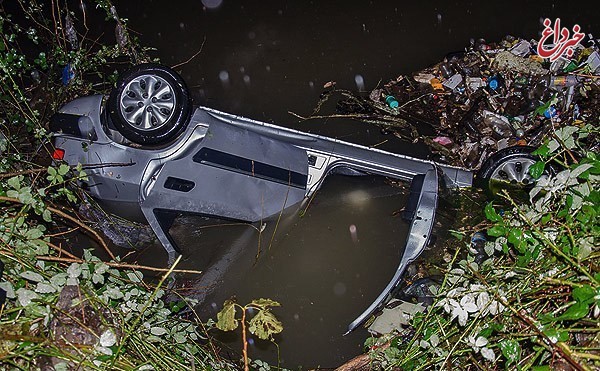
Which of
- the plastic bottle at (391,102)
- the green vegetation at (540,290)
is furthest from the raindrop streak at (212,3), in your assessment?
the green vegetation at (540,290)

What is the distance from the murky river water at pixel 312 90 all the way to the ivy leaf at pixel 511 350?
2843 mm

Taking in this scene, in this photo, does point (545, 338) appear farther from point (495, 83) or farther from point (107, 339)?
point (495, 83)

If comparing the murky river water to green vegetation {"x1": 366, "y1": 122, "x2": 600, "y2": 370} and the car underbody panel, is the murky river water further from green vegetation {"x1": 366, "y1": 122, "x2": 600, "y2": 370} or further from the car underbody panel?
green vegetation {"x1": 366, "y1": 122, "x2": 600, "y2": 370}

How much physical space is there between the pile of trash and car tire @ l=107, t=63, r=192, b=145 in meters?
2.07

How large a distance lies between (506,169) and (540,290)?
311cm

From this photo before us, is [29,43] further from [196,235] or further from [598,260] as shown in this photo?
[598,260]

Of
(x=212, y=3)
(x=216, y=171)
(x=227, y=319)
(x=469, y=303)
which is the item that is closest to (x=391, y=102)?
(x=216, y=171)

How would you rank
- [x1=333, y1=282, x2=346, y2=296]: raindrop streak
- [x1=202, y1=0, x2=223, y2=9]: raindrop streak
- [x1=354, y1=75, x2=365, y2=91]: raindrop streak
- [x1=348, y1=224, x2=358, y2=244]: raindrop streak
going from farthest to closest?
[x1=202, y1=0, x2=223, y2=9]: raindrop streak
[x1=354, y1=75, x2=365, y2=91]: raindrop streak
[x1=348, y1=224, x2=358, y2=244]: raindrop streak
[x1=333, y1=282, x2=346, y2=296]: raindrop streak

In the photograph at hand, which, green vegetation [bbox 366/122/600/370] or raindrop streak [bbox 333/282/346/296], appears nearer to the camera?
green vegetation [bbox 366/122/600/370]

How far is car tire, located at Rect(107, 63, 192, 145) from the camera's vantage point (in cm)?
446

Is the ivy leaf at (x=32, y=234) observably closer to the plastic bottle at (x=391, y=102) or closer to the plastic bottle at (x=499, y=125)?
the plastic bottle at (x=391, y=102)

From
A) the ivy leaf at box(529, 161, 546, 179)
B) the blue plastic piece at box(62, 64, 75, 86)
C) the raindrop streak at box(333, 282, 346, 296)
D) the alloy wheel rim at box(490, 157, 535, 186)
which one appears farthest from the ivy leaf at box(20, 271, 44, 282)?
the alloy wheel rim at box(490, 157, 535, 186)

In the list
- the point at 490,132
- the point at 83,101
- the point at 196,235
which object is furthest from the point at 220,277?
the point at 490,132

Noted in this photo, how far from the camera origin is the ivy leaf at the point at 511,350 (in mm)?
2180
